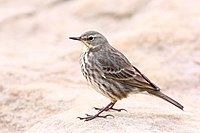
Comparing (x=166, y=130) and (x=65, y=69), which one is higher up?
(x=65, y=69)

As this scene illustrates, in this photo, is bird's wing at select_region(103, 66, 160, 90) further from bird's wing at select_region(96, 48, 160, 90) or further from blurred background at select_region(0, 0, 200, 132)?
blurred background at select_region(0, 0, 200, 132)

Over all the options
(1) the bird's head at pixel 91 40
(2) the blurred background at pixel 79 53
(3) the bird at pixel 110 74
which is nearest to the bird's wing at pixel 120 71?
(3) the bird at pixel 110 74

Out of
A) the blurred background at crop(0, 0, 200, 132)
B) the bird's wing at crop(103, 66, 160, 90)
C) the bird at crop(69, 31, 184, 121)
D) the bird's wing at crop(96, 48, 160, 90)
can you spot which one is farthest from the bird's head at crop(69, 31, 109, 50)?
the blurred background at crop(0, 0, 200, 132)

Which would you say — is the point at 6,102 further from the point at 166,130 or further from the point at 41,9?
the point at 41,9

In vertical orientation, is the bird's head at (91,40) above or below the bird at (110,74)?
above

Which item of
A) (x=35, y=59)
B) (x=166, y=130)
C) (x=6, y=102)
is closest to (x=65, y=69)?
(x=35, y=59)

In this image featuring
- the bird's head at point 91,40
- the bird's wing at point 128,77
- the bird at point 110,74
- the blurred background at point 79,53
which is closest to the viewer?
the bird at point 110,74

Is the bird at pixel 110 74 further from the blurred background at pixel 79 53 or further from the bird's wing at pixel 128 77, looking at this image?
the blurred background at pixel 79 53

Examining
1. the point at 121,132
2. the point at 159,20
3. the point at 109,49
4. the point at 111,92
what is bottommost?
the point at 121,132

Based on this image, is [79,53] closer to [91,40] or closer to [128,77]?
[91,40]
